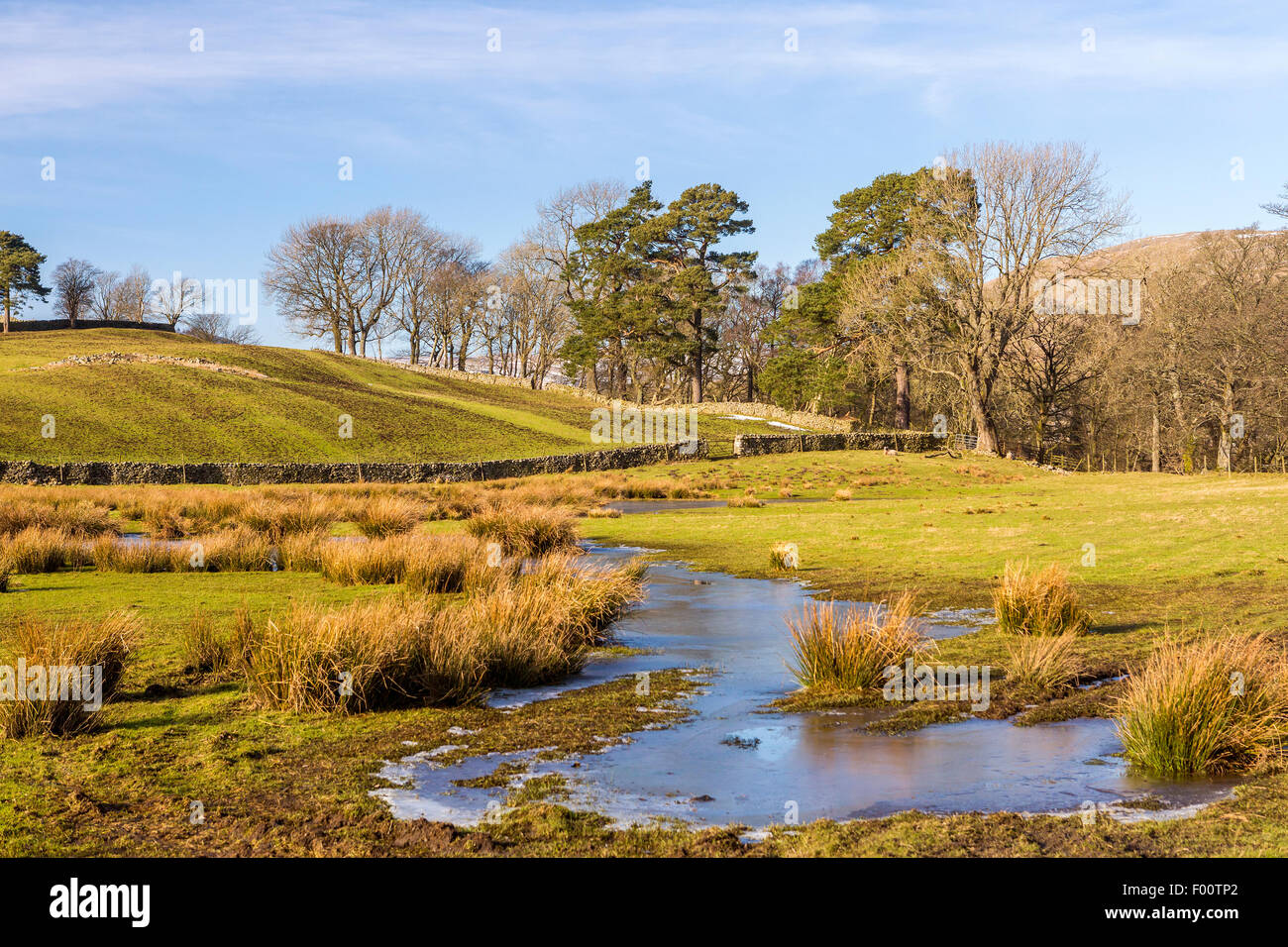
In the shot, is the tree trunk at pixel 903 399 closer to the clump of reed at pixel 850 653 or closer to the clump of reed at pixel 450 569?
the clump of reed at pixel 450 569

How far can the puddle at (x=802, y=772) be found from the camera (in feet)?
21.2

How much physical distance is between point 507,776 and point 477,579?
24.8 feet

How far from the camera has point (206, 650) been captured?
1045 cm

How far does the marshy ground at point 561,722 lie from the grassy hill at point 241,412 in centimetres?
2700

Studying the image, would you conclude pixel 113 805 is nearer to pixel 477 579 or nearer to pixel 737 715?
pixel 737 715

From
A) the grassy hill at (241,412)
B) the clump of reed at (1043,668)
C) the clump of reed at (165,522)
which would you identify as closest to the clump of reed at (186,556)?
the clump of reed at (165,522)

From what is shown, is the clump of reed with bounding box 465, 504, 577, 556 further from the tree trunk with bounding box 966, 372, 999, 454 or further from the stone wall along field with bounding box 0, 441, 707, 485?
the tree trunk with bounding box 966, 372, 999, 454

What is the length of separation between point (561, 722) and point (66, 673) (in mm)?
4177

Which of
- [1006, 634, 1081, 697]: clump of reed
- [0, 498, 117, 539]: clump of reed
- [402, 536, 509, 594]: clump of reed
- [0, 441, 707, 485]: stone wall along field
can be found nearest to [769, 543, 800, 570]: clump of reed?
[402, 536, 509, 594]: clump of reed

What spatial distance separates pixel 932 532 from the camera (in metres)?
21.7

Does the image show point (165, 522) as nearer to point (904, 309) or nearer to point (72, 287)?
point (904, 309)

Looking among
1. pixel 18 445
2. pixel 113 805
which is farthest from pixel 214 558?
pixel 18 445

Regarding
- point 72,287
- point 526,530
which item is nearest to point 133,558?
point 526,530

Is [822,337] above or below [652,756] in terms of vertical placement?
above
